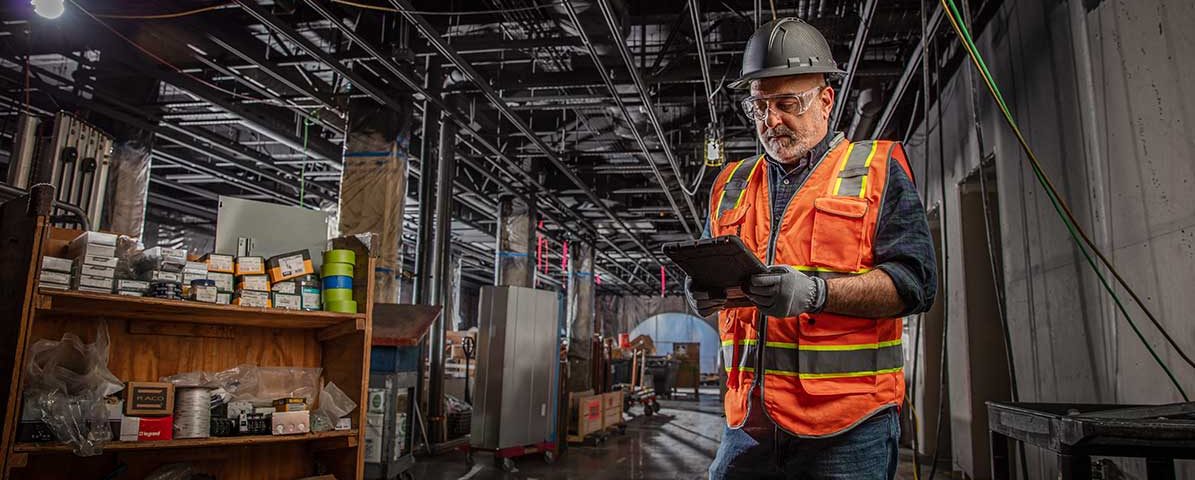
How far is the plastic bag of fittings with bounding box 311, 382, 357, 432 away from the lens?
3072 mm

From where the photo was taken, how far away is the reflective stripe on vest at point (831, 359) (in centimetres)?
125

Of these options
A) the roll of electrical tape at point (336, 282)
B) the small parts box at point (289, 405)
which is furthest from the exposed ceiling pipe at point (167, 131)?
the small parts box at point (289, 405)

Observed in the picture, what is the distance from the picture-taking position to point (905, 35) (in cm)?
548

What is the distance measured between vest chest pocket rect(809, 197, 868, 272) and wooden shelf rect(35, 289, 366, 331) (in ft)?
7.53

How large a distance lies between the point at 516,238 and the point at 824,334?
9.22 meters

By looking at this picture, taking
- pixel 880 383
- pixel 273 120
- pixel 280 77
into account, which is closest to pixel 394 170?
pixel 280 77

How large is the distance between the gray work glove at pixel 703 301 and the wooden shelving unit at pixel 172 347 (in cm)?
206

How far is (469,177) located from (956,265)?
21.2 feet

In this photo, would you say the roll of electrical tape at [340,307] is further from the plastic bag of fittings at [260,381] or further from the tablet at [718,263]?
the tablet at [718,263]

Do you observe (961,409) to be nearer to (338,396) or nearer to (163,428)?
(338,396)

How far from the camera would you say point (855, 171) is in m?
1.37

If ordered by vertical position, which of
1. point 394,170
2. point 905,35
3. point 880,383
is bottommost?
point 880,383

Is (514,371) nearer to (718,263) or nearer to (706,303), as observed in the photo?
(706,303)

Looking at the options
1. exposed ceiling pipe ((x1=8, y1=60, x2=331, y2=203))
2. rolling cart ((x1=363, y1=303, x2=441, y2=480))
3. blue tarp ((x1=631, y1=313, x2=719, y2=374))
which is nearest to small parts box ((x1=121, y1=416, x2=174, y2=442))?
rolling cart ((x1=363, y1=303, x2=441, y2=480))
